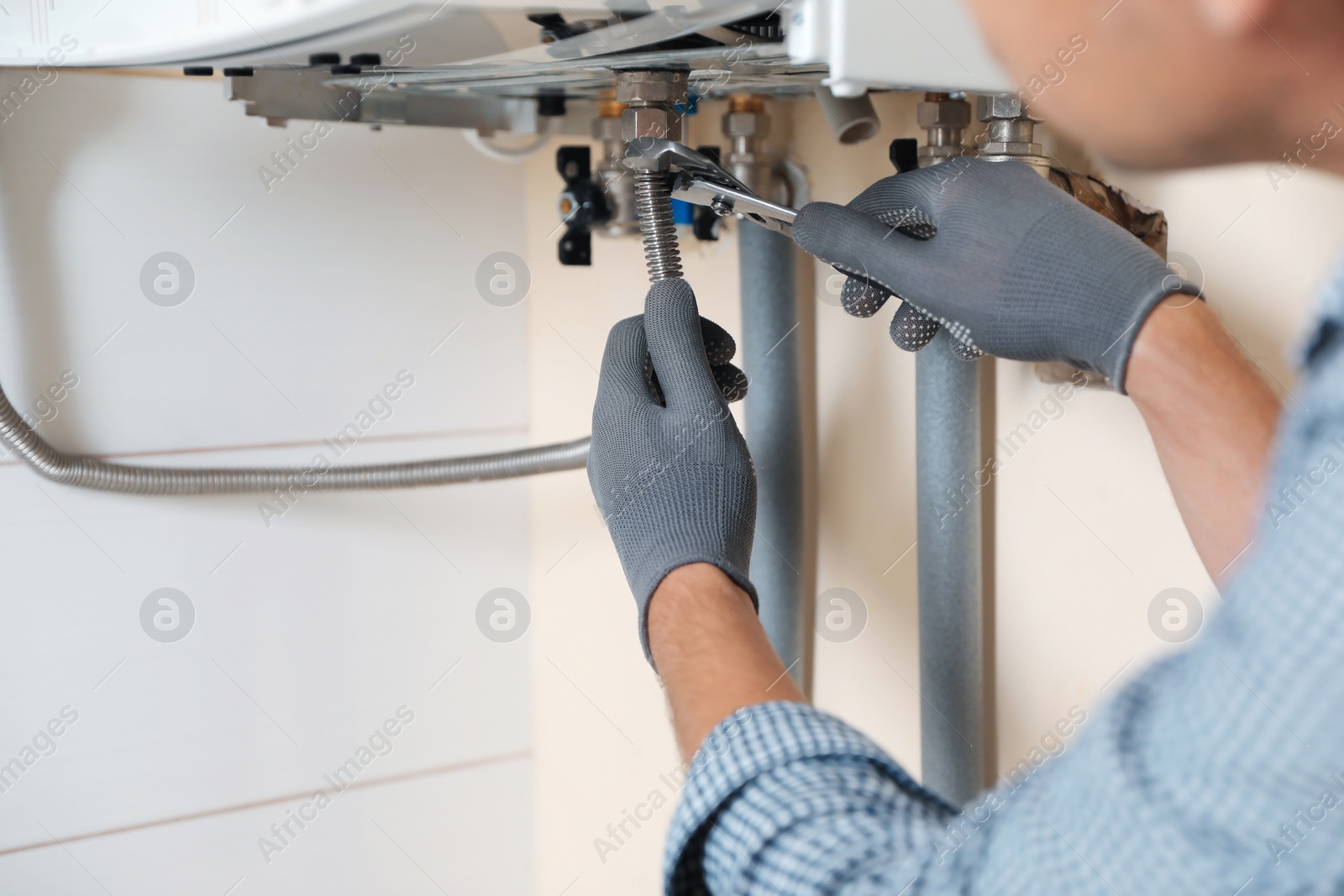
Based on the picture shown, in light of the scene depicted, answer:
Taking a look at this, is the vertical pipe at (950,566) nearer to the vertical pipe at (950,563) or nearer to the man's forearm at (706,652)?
the vertical pipe at (950,563)

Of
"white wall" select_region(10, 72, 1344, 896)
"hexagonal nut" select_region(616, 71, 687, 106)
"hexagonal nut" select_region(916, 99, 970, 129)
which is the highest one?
"hexagonal nut" select_region(616, 71, 687, 106)

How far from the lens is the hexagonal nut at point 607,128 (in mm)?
648

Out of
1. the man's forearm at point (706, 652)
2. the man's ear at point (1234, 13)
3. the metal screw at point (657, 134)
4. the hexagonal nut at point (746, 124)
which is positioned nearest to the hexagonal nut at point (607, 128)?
the hexagonal nut at point (746, 124)

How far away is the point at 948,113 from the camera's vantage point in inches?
18.7

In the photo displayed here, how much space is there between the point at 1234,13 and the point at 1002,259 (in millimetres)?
185

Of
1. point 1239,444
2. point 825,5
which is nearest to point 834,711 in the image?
point 1239,444

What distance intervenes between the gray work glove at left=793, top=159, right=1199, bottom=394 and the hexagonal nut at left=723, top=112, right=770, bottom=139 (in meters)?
0.20

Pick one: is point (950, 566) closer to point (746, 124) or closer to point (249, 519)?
point (746, 124)

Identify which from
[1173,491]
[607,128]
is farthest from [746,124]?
[1173,491]

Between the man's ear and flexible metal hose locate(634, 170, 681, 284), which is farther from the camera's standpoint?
flexible metal hose locate(634, 170, 681, 284)

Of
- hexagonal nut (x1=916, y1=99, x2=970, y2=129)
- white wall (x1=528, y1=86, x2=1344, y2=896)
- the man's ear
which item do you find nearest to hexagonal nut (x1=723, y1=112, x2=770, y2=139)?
white wall (x1=528, y1=86, x2=1344, y2=896)

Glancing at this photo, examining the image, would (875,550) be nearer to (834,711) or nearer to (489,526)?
(834,711)

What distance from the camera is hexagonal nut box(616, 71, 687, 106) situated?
17.5 inches

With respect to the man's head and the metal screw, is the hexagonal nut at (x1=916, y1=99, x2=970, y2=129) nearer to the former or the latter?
the metal screw
